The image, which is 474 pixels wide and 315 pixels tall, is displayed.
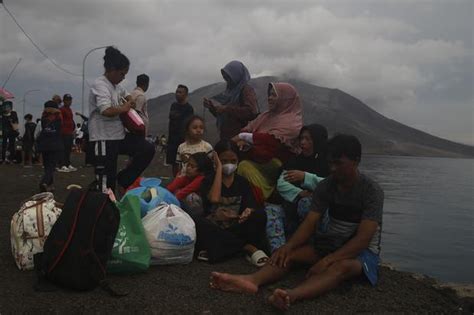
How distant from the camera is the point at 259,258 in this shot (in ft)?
12.2

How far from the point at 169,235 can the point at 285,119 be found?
1.87 m

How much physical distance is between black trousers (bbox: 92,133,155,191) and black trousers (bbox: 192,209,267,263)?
129 cm

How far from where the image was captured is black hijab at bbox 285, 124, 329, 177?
4.05 meters

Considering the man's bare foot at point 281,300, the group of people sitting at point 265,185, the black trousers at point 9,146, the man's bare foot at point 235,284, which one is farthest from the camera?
the black trousers at point 9,146

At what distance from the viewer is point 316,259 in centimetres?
348

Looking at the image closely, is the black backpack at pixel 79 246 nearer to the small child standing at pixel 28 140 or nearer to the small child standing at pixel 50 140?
the small child standing at pixel 50 140

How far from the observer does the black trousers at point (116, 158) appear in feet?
14.9

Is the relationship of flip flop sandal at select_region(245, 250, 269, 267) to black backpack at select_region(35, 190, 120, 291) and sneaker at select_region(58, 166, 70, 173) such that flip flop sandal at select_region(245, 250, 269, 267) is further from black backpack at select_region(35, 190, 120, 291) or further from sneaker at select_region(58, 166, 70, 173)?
sneaker at select_region(58, 166, 70, 173)

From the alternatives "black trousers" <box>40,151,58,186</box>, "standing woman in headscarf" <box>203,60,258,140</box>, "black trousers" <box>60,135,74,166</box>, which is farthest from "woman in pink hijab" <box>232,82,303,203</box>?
"black trousers" <box>60,135,74,166</box>

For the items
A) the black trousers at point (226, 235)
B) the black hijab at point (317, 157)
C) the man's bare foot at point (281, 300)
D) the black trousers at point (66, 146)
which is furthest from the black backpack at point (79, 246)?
the black trousers at point (66, 146)

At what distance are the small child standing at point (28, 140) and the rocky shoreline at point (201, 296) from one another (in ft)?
31.4

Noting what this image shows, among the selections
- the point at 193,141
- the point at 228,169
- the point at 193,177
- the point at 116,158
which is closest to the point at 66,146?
the point at 193,141

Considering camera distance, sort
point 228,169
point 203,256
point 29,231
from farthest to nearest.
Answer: point 228,169 < point 203,256 < point 29,231

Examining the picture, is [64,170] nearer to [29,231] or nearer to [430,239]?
[29,231]
